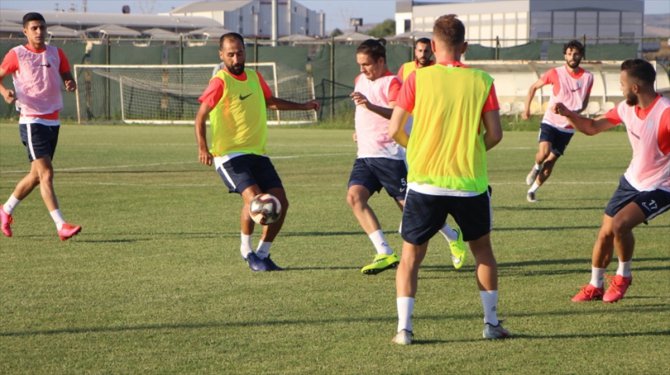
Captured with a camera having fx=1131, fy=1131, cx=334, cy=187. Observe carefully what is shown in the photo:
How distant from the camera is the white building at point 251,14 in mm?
106500

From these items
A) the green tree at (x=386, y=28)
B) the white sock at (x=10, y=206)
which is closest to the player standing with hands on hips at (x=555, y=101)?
the white sock at (x=10, y=206)

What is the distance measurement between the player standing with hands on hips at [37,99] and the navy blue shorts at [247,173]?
261cm

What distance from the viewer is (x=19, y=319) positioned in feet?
25.0

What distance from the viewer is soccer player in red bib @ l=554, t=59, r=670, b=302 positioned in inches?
315

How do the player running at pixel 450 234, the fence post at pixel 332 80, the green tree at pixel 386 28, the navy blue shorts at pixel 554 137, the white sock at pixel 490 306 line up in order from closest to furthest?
the white sock at pixel 490 306, the player running at pixel 450 234, the navy blue shorts at pixel 554 137, the fence post at pixel 332 80, the green tree at pixel 386 28

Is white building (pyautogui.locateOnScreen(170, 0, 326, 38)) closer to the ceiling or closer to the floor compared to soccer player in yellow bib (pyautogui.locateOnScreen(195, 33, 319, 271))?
closer to the ceiling

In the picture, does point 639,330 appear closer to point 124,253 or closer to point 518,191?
point 124,253

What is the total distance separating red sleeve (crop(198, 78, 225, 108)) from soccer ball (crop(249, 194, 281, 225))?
0.90m

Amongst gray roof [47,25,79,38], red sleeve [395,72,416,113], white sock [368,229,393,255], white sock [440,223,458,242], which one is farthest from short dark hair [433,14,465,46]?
gray roof [47,25,79,38]

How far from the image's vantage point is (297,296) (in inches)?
333

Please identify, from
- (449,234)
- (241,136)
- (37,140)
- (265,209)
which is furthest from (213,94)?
(37,140)

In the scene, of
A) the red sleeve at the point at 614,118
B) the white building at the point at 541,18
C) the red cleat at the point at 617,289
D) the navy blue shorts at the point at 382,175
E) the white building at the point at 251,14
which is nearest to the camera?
the red sleeve at the point at 614,118

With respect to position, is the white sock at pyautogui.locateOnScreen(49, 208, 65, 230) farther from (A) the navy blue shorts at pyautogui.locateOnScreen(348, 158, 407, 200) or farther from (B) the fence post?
(B) the fence post

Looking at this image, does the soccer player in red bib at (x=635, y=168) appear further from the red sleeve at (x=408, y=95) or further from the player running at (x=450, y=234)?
the red sleeve at (x=408, y=95)
